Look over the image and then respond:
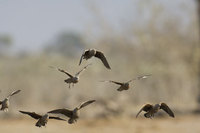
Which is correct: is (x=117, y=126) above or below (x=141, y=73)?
below

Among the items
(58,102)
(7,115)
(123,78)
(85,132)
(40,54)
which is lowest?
(85,132)

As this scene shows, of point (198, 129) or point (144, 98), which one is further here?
point (144, 98)

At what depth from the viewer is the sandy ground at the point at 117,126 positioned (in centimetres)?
1520

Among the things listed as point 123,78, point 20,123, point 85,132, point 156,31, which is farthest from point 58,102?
point 85,132

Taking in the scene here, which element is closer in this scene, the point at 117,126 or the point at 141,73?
the point at 117,126

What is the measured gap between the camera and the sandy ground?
1520 cm

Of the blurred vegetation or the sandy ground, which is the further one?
the blurred vegetation

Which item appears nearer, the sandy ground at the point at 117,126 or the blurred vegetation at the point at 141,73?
the sandy ground at the point at 117,126

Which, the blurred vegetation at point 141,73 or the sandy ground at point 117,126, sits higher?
the blurred vegetation at point 141,73

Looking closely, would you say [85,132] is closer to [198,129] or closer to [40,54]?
[198,129]

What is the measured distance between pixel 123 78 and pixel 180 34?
3.81 metres

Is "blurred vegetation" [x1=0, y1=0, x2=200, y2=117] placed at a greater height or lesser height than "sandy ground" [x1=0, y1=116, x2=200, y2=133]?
greater

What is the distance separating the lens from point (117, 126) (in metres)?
16.2

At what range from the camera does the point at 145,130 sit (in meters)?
15.0
